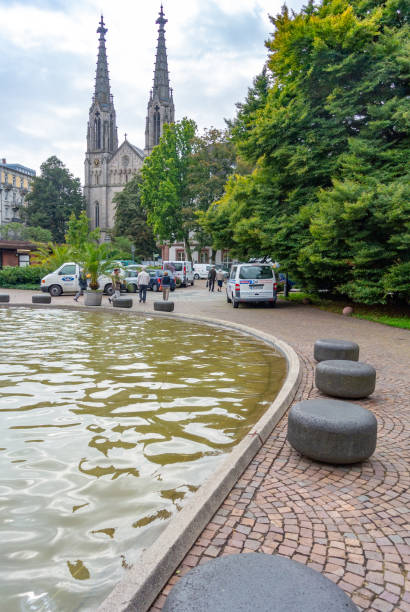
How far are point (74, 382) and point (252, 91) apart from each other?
3005cm

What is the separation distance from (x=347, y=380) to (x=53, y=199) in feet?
281

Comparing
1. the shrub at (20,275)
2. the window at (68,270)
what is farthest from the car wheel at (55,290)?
the shrub at (20,275)

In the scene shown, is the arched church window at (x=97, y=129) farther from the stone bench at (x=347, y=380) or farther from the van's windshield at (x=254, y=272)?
the stone bench at (x=347, y=380)

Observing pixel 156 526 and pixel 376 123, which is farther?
pixel 376 123

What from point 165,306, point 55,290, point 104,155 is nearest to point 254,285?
point 165,306

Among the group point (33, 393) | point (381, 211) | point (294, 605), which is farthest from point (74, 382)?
point (381, 211)

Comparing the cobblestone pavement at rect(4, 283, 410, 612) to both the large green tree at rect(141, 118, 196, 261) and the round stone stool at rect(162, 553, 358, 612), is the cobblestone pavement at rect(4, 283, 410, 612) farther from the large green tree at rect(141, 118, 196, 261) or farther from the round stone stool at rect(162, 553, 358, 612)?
the large green tree at rect(141, 118, 196, 261)

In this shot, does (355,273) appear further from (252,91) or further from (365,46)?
(252,91)

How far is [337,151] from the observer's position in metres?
17.4

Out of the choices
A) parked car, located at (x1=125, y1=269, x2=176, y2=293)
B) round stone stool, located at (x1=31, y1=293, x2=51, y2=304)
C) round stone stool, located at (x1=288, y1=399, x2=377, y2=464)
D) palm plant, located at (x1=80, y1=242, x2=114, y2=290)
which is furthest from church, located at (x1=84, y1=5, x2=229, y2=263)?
round stone stool, located at (x1=288, y1=399, x2=377, y2=464)

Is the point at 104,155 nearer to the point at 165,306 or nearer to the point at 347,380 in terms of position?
the point at 165,306

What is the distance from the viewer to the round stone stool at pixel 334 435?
387 centimetres

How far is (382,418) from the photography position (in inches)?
209

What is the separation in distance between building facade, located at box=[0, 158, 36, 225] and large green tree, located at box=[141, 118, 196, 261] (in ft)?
151
